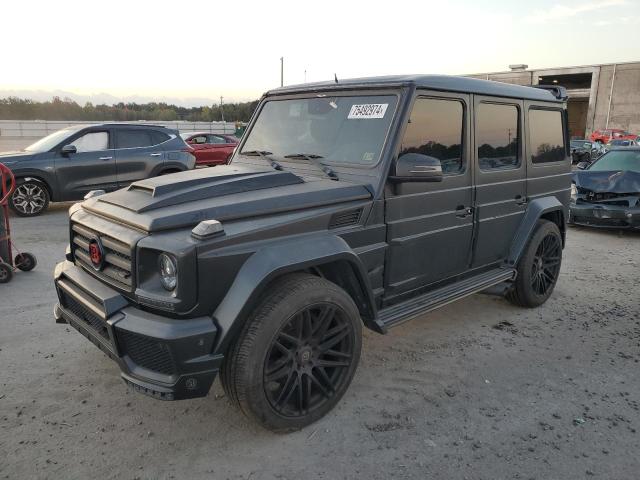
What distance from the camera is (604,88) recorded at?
4831cm

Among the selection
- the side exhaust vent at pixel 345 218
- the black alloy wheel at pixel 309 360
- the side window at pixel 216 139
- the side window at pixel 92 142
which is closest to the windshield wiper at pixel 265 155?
the side exhaust vent at pixel 345 218

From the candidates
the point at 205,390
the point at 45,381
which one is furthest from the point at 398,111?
the point at 45,381

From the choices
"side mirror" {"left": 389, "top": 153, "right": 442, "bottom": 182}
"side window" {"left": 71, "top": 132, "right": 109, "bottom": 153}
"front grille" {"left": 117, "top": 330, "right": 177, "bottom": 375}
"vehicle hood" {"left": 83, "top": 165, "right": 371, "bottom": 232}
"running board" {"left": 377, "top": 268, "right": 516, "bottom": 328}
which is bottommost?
"running board" {"left": 377, "top": 268, "right": 516, "bottom": 328}

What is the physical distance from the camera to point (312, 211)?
9.89 ft

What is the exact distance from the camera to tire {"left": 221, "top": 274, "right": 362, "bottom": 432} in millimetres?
2668

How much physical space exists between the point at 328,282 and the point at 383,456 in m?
1.05

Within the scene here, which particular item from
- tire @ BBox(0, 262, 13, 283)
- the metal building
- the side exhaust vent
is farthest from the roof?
the metal building

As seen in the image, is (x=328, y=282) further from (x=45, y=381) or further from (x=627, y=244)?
(x=627, y=244)

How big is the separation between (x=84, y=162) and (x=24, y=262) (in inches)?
162

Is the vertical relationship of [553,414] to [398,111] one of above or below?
below

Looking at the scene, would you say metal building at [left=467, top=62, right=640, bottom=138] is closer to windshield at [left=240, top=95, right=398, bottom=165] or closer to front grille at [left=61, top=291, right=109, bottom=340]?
windshield at [left=240, top=95, right=398, bottom=165]

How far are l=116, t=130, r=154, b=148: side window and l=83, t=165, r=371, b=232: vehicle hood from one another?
7.16 m

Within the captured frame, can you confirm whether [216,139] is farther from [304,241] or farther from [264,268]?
[264,268]

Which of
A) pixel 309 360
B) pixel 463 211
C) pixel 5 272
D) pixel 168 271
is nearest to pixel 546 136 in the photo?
pixel 463 211
